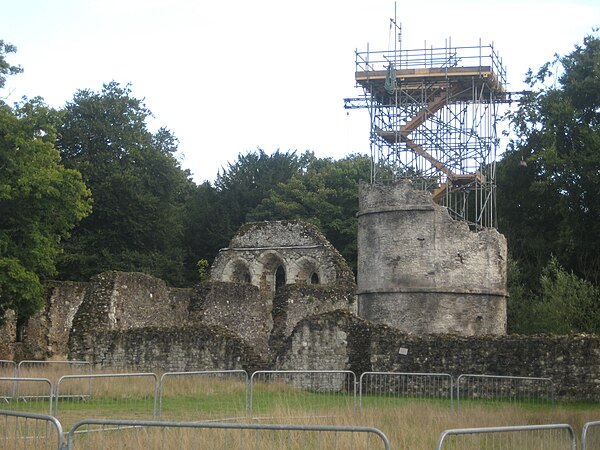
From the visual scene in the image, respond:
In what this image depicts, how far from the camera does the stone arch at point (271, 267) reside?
126 feet

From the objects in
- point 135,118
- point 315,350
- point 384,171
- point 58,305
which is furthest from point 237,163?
point 315,350

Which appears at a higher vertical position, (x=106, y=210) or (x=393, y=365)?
(x=106, y=210)

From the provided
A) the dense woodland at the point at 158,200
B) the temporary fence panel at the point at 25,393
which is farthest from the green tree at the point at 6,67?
the temporary fence panel at the point at 25,393

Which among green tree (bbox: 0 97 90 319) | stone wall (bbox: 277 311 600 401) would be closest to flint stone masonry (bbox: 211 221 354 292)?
green tree (bbox: 0 97 90 319)

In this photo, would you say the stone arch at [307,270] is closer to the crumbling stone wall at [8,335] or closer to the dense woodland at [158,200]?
the dense woodland at [158,200]

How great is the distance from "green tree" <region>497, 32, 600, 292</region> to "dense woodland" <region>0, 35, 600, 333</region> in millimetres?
43

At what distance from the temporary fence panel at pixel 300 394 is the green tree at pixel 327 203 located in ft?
91.3

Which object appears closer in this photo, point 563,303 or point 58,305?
point 563,303

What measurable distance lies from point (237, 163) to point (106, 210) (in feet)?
41.9

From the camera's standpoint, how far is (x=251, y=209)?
5331cm

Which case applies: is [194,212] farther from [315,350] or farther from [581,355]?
[581,355]

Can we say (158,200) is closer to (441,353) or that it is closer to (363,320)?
(363,320)

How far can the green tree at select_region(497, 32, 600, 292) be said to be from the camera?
29.5 meters

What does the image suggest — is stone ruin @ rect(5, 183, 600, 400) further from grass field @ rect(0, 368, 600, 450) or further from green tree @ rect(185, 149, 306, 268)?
green tree @ rect(185, 149, 306, 268)
